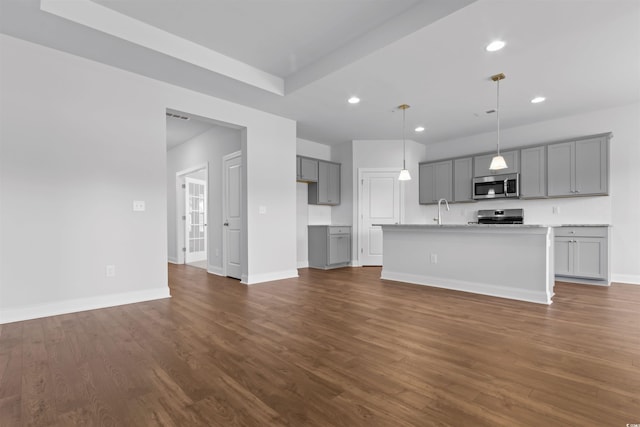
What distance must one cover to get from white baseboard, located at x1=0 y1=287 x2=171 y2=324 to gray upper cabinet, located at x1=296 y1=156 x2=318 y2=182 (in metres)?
3.27

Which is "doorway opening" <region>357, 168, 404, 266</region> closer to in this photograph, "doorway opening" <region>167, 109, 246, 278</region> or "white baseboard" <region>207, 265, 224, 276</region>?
"doorway opening" <region>167, 109, 246, 278</region>

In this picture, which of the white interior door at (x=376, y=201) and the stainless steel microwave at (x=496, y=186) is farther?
the white interior door at (x=376, y=201)

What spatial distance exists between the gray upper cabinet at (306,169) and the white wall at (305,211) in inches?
12.3

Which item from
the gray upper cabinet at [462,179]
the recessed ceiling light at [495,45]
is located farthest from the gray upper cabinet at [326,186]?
the recessed ceiling light at [495,45]

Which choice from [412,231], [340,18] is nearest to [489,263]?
[412,231]

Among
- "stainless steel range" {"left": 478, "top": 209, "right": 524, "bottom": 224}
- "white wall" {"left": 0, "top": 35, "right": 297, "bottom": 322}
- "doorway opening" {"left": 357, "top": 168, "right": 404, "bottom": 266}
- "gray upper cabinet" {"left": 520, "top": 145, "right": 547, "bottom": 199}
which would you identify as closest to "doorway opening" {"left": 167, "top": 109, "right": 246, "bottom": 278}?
"white wall" {"left": 0, "top": 35, "right": 297, "bottom": 322}

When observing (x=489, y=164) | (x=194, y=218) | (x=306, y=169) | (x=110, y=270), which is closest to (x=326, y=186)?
(x=306, y=169)

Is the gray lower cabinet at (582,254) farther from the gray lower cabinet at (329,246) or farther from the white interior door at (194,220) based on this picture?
the white interior door at (194,220)

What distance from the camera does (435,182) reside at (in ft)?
22.0

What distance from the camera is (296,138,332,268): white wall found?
6508mm

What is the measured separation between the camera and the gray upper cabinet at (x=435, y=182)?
649cm

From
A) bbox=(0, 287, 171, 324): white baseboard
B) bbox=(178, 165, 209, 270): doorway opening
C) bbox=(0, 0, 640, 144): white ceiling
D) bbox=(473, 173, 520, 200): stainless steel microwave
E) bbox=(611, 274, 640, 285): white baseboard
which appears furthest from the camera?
bbox=(178, 165, 209, 270): doorway opening

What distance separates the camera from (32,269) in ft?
9.86

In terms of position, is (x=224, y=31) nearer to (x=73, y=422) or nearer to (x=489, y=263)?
(x=73, y=422)
